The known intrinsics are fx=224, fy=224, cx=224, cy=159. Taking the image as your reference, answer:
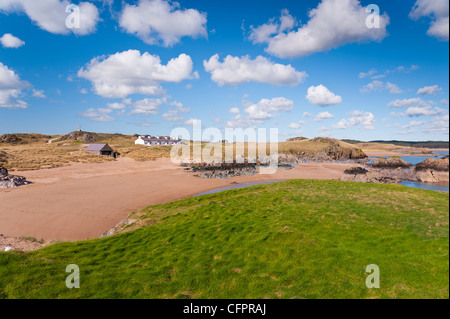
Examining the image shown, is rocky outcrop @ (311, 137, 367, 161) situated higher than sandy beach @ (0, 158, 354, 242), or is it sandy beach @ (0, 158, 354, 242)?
rocky outcrop @ (311, 137, 367, 161)

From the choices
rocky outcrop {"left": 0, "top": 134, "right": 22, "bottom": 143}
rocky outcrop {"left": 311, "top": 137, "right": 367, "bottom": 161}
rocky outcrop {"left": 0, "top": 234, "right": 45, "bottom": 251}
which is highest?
rocky outcrop {"left": 0, "top": 134, "right": 22, "bottom": 143}

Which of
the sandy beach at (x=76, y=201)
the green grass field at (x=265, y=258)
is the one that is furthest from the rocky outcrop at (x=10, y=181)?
the green grass field at (x=265, y=258)

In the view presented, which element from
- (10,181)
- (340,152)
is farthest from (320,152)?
(10,181)

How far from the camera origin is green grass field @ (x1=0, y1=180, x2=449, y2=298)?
651 centimetres

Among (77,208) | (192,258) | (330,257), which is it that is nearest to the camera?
(330,257)

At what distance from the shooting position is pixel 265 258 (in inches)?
354

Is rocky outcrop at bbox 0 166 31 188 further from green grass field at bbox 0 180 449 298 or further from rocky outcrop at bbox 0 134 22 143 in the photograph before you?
rocky outcrop at bbox 0 134 22 143

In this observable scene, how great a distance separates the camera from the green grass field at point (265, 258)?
651 cm

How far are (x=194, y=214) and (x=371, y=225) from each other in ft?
37.3

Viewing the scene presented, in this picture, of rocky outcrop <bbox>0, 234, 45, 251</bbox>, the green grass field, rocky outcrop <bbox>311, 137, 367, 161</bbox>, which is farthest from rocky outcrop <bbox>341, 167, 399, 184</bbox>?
rocky outcrop <bbox>311, 137, 367, 161</bbox>

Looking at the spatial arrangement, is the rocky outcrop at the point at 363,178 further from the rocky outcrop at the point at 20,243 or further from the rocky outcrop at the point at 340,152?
the rocky outcrop at the point at 340,152
